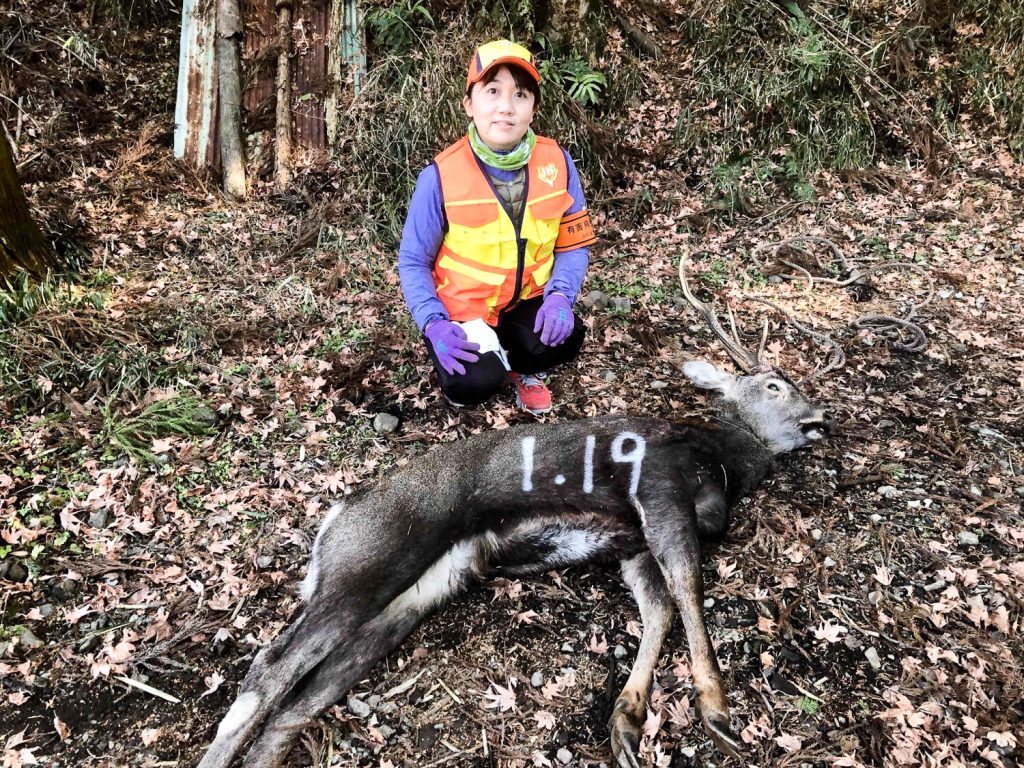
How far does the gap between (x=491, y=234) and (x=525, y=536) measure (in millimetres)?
1749

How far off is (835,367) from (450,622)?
320 centimetres

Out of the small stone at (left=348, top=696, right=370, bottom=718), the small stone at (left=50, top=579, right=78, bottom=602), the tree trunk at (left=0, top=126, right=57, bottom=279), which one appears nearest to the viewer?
the small stone at (left=348, top=696, right=370, bottom=718)

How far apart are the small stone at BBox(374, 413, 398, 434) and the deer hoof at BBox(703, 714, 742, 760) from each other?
8.12ft

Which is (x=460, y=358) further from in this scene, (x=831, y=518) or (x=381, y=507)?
(x=831, y=518)

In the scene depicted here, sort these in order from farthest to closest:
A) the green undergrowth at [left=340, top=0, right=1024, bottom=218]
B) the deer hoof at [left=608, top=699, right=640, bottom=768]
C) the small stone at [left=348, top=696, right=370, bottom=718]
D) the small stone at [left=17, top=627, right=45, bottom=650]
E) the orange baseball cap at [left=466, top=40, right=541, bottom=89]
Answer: the green undergrowth at [left=340, top=0, right=1024, bottom=218], the orange baseball cap at [left=466, top=40, right=541, bottom=89], the small stone at [left=17, top=627, right=45, bottom=650], the small stone at [left=348, top=696, right=370, bottom=718], the deer hoof at [left=608, top=699, right=640, bottom=768]

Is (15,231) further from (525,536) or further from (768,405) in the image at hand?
(768,405)

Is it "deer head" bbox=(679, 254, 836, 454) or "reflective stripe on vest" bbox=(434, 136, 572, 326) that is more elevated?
"reflective stripe on vest" bbox=(434, 136, 572, 326)

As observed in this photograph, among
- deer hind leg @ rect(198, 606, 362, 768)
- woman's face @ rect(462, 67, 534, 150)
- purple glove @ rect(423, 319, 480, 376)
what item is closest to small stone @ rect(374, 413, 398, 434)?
purple glove @ rect(423, 319, 480, 376)

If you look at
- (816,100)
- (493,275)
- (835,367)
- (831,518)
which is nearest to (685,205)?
(816,100)

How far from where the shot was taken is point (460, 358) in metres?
3.86

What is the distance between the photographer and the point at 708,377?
13.9 ft

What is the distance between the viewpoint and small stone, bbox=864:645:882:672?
2.93 m

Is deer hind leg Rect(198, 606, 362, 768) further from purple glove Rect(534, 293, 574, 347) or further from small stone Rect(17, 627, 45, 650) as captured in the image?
purple glove Rect(534, 293, 574, 347)

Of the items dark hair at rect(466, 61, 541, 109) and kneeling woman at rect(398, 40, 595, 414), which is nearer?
dark hair at rect(466, 61, 541, 109)
